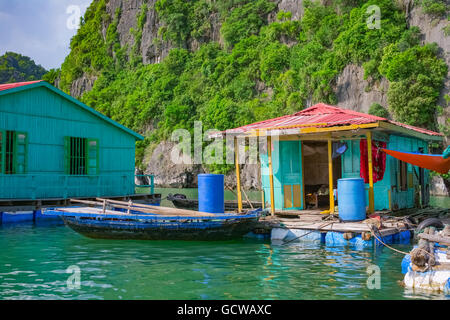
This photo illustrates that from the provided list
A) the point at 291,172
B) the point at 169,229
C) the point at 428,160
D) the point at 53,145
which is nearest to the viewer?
the point at 428,160

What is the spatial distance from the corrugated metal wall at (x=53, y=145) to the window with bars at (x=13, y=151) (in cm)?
21

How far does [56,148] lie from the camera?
19766 mm

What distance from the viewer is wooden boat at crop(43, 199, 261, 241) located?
42.4ft

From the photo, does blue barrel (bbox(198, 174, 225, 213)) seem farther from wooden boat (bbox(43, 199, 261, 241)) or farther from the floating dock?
the floating dock

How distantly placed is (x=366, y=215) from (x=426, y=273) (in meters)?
6.00

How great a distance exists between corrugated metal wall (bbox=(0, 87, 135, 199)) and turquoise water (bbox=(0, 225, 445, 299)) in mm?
5351

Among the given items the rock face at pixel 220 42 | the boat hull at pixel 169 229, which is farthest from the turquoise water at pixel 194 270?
the rock face at pixel 220 42

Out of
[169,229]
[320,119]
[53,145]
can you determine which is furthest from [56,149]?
[320,119]

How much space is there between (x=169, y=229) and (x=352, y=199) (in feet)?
18.1

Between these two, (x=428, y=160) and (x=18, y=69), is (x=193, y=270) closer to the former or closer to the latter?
(x=428, y=160)

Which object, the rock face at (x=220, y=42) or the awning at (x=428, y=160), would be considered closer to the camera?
the awning at (x=428, y=160)

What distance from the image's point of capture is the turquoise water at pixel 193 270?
791 centimetres

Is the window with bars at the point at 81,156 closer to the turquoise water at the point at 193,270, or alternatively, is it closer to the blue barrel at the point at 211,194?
the turquoise water at the point at 193,270
